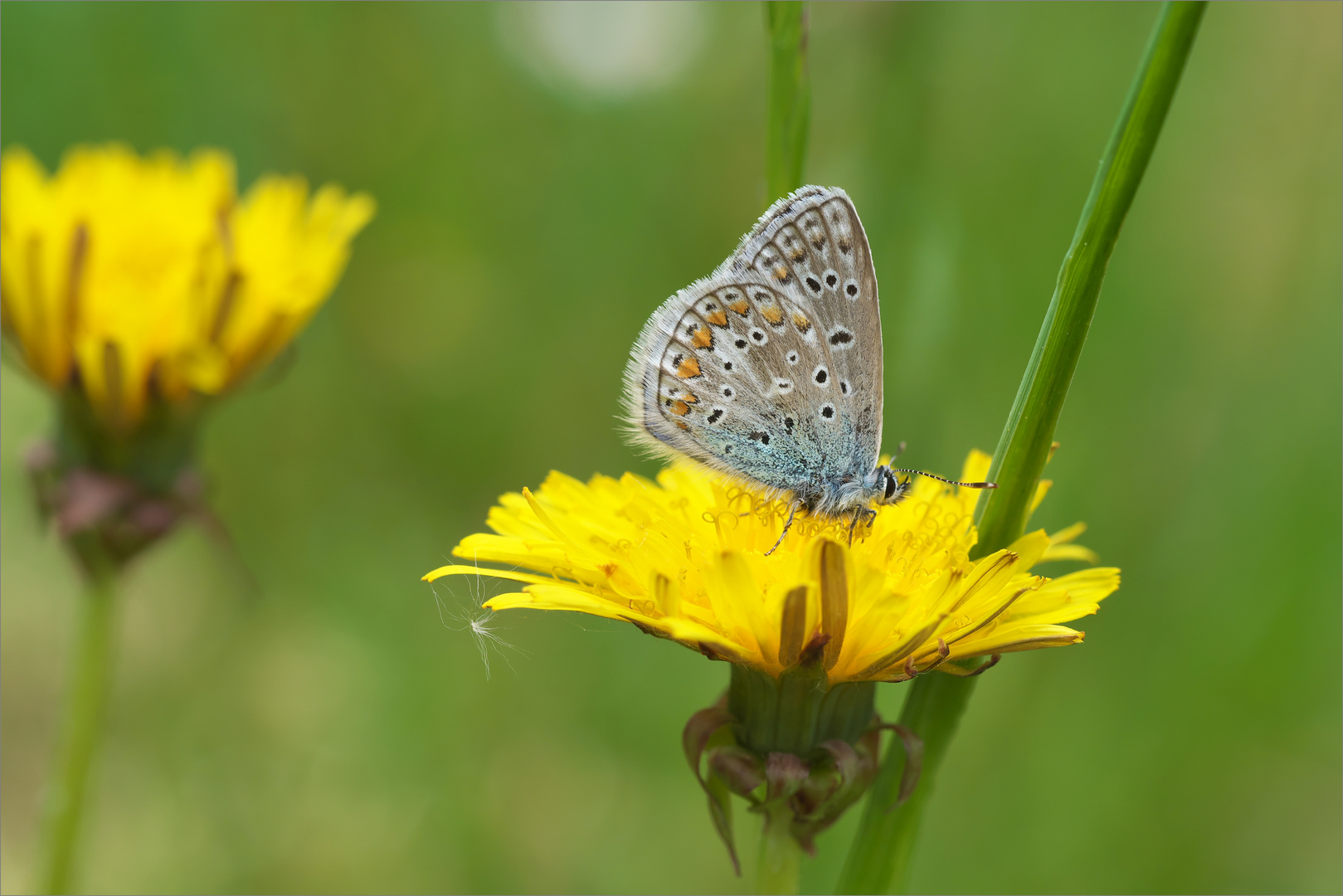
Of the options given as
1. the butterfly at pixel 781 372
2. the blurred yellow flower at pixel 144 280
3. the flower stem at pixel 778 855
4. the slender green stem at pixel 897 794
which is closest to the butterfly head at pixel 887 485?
the butterfly at pixel 781 372

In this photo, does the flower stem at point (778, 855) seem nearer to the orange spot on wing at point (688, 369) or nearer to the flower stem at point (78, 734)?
the orange spot on wing at point (688, 369)

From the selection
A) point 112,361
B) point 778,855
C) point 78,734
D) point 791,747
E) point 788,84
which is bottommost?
point 78,734

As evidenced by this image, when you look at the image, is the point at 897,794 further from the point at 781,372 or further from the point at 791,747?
the point at 781,372

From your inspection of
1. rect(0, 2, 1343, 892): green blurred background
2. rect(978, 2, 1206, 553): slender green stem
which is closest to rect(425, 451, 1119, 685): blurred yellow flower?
rect(978, 2, 1206, 553): slender green stem

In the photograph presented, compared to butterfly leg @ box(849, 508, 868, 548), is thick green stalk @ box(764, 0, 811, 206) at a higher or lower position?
higher

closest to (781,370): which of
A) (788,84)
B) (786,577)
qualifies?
(786,577)

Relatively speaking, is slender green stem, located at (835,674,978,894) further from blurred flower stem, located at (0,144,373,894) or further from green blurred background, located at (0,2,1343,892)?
blurred flower stem, located at (0,144,373,894)
